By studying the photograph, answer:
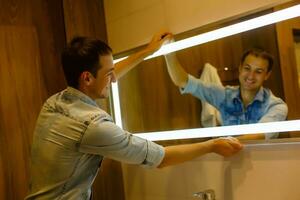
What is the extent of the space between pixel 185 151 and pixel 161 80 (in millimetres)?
412

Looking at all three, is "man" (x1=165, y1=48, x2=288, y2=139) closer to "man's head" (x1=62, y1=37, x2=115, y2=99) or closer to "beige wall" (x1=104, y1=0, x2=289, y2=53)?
"beige wall" (x1=104, y1=0, x2=289, y2=53)

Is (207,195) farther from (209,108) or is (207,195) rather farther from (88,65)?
(88,65)

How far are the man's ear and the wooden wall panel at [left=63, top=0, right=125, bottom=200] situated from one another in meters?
0.54

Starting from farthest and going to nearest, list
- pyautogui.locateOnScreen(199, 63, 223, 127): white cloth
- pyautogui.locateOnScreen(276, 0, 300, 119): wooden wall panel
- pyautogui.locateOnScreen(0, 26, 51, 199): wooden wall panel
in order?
pyautogui.locateOnScreen(0, 26, 51, 199): wooden wall panel, pyautogui.locateOnScreen(199, 63, 223, 127): white cloth, pyautogui.locateOnScreen(276, 0, 300, 119): wooden wall panel

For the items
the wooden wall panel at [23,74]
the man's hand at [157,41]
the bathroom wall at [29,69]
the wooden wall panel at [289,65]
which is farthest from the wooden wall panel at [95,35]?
the wooden wall panel at [289,65]

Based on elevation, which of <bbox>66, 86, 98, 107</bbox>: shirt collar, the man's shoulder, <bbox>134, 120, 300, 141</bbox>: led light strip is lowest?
<bbox>134, 120, 300, 141</bbox>: led light strip

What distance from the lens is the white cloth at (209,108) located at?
1.31m

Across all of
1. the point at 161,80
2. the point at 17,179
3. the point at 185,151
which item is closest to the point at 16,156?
the point at 17,179

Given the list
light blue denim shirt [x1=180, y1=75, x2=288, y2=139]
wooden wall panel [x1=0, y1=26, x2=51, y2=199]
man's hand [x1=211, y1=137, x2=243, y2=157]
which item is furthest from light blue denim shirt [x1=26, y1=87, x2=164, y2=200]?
wooden wall panel [x1=0, y1=26, x2=51, y2=199]

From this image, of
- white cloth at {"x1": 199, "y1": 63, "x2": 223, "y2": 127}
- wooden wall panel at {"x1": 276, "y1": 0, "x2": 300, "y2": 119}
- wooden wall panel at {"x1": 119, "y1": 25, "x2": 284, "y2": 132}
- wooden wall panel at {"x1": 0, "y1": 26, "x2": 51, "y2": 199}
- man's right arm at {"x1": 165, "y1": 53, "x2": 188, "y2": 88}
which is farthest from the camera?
wooden wall panel at {"x1": 0, "y1": 26, "x2": 51, "y2": 199}

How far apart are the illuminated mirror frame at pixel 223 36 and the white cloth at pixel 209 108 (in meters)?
0.02

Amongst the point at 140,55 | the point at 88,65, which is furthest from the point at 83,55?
the point at 140,55

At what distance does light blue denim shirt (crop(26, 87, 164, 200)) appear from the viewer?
3.65 ft

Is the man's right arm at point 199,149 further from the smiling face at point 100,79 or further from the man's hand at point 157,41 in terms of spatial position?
the man's hand at point 157,41
